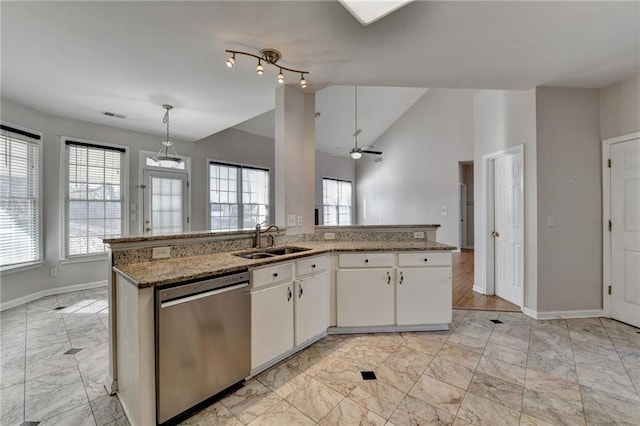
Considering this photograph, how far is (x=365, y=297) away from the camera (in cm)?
262

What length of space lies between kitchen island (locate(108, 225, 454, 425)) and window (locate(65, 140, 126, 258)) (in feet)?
10.8

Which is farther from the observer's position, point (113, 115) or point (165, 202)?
point (165, 202)

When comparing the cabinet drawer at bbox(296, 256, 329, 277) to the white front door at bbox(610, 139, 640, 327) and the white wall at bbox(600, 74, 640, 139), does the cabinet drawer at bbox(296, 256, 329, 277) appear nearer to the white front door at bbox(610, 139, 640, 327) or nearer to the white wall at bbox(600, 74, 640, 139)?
the white front door at bbox(610, 139, 640, 327)

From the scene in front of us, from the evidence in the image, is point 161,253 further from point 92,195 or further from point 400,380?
point 92,195

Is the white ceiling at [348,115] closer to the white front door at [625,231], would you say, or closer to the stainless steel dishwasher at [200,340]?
the white front door at [625,231]

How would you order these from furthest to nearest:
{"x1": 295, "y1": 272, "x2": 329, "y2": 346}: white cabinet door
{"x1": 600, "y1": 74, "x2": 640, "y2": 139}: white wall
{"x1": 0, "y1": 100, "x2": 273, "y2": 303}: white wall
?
{"x1": 0, "y1": 100, "x2": 273, "y2": 303}: white wall, {"x1": 600, "y1": 74, "x2": 640, "y2": 139}: white wall, {"x1": 295, "y1": 272, "x2": 329, "y2": 346}: white cabinet door

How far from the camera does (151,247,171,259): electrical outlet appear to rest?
1951 mm

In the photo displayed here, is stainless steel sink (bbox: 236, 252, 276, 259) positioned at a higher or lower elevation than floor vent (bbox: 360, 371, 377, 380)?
higher

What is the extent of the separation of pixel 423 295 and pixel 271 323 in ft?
4.89

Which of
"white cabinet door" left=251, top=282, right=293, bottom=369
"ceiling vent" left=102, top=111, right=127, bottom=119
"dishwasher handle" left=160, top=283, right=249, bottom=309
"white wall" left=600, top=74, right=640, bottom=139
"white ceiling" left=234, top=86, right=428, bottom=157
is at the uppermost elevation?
"white ceiling" left=234, top=86, right=428, bottom=157

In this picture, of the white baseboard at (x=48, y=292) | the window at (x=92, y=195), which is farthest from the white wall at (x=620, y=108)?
the white baseboard at (x=48, y=292)

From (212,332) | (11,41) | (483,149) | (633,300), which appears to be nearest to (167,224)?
(11,41)

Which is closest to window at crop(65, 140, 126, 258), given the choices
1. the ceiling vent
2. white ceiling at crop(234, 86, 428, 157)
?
the ceiling vent

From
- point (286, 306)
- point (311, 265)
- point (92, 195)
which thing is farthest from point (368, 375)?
point (92, 195)
